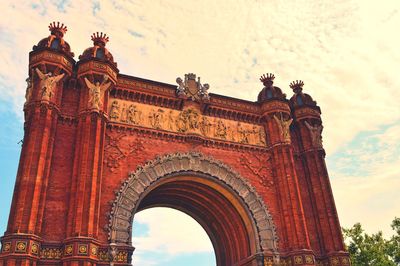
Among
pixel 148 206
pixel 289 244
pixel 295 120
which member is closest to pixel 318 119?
pixel 295 120

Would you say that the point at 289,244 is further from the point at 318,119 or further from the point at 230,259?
the point at 318,119

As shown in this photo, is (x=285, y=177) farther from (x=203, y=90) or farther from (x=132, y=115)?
(x=132, y=115)

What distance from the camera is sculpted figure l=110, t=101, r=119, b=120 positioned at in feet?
57.1

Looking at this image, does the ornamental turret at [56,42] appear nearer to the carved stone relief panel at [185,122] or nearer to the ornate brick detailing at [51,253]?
the carved stone relief panel at [185,122]

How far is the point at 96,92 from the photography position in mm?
16547

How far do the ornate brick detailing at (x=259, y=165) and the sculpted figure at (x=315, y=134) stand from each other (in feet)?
10.2

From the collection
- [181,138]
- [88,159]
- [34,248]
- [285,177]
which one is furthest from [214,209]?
[34,248]

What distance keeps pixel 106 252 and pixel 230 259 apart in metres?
8.10

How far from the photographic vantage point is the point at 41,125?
1508 centimetres

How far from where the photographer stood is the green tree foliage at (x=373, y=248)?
1079 inches

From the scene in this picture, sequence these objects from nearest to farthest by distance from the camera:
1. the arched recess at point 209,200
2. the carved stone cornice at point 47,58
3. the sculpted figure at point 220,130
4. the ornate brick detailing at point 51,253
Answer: the ornate brick detailing at point 51,253, the arched recess at point 209,200, the carved stone cornice at point 47,58, the sculpted figure at point 220,130

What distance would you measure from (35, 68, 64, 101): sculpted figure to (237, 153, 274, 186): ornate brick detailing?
9.67 metres

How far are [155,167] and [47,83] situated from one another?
19.7 ft

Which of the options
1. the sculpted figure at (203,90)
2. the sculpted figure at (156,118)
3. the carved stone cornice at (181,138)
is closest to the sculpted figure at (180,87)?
the sculpted figure at (203,90)
